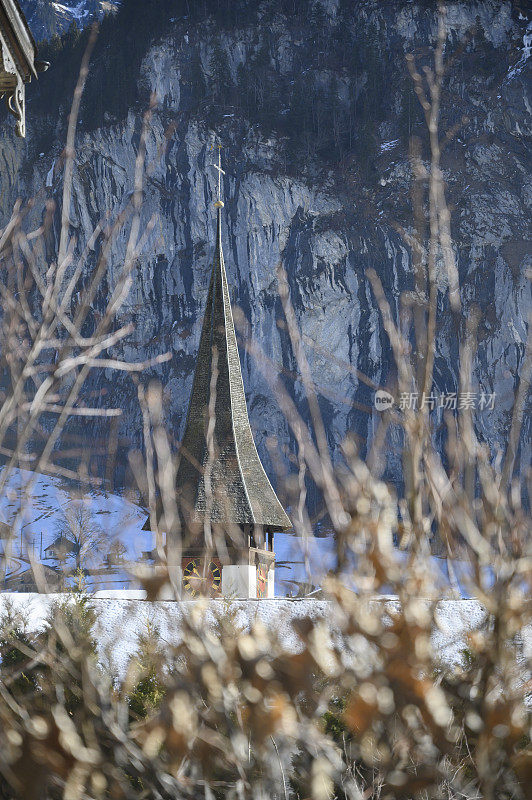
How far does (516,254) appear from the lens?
1900 inches

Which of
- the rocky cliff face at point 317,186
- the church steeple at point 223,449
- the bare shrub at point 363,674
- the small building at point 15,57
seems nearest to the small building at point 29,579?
the bare shrub at point 363,674

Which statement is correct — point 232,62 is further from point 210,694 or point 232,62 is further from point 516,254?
point 210,694

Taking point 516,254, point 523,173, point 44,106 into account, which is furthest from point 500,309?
point 44,106

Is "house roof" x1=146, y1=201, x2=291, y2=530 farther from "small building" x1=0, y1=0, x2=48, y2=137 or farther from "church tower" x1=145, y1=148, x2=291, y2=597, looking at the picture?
"small building" x1=0, y1=0, x2=48, y2=137

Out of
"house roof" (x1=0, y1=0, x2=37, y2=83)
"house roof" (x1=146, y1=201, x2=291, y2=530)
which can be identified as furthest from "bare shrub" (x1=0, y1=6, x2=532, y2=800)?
"house roof" (x1=146, y1=201, x2=291, y2=530)

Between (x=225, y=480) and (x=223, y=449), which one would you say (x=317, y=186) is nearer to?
(x=223, y=449)

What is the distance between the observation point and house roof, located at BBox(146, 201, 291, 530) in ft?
45.8

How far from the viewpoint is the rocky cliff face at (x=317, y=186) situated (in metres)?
48.6

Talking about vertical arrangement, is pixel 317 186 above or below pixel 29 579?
above

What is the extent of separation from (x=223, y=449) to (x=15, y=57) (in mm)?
9313

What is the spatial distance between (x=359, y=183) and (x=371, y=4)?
1232 centimetres

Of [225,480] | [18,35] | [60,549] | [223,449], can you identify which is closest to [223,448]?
[223,449]

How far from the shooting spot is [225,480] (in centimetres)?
1444

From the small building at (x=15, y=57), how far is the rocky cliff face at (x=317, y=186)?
40.8 metres
